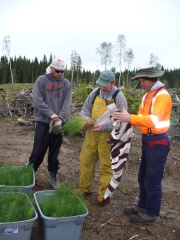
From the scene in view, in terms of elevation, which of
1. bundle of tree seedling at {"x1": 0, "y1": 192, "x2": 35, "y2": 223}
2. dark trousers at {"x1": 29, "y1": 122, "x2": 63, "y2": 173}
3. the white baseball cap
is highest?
the white baseball cap

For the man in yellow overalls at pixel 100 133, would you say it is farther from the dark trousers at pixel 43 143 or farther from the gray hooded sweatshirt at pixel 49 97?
the dark trousers at pixel 43 143

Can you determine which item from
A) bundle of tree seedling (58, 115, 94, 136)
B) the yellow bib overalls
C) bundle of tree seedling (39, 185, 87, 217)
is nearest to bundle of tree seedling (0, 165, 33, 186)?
bundle of tree seedling (39, 185, 87, 217)

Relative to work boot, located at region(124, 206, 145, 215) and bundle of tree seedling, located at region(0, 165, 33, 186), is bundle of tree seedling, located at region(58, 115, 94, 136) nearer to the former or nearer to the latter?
bundle of tree seedling, located at region(0, 165, 33, 186)

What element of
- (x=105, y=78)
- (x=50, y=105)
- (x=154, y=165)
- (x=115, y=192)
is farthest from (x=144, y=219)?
(x=50, y=105)

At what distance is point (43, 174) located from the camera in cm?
543

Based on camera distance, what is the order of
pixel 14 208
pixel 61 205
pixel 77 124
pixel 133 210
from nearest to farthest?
1. pixel 14 208
2. pixel 61 205
3. pixel 77 124
4. pixel 133 210

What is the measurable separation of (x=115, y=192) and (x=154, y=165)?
5.22ft

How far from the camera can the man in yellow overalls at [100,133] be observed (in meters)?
4.17

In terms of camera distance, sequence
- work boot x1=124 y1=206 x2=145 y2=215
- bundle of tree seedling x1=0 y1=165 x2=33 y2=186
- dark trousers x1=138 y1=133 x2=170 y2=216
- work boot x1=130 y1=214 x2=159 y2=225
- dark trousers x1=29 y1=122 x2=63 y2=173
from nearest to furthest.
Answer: dark trousers x1=138 y1=133 x2=170 y2=216 < bundle of tree seedling x1=0 y1=165 x2=33 y2=186 < work boot x1=130 y1=214 x2=159 y2=225 < work boot x1=124 y1=206 x2=145 y2=215 < dark trousers x1=29 y1=122 x2=63 y2=173

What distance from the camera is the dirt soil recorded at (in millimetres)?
3871

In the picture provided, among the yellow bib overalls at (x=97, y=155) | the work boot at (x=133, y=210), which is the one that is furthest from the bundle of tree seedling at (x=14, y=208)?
the work boot at (x=133, y=210)

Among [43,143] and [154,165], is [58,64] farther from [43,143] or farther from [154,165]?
[154,165]

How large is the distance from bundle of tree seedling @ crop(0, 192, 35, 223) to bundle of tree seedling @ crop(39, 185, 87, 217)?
0.21 metres

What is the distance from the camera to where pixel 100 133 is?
435cm
